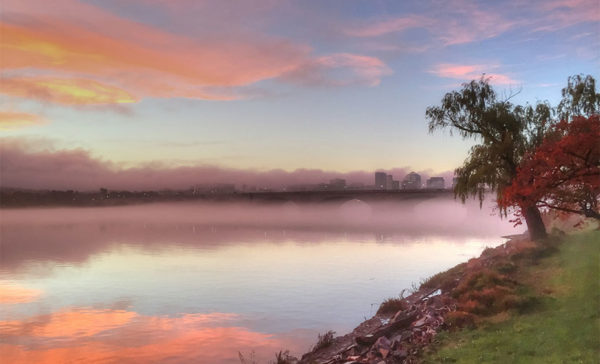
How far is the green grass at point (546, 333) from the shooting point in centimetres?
1814

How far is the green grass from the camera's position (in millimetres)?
18141

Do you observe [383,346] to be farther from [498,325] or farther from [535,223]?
[535,223]

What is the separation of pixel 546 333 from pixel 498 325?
2831 mm

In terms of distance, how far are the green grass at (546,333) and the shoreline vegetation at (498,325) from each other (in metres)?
0.03

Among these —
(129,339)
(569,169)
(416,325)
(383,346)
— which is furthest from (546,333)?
(129,339)

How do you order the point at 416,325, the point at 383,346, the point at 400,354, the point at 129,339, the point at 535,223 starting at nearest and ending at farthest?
the point at 400,354 < the point at 383,346 < the point at 416,325 < the point at 129,339 < the point at 535,223

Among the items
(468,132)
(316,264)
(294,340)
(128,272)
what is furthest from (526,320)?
(128,272)

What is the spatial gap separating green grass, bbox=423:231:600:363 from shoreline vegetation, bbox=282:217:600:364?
3 cm

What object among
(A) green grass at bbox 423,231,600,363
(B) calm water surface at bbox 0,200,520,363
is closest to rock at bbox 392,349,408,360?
(A) green grass at bbox 423,231,600,363

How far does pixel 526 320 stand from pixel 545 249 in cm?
1917

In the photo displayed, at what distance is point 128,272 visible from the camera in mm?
64938

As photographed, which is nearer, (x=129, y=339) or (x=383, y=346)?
(x=383, y=346)

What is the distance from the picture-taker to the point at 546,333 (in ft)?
65.7

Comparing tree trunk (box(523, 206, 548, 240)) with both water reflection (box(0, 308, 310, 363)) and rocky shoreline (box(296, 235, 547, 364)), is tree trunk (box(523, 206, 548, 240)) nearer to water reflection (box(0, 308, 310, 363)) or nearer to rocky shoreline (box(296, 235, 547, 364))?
rocky shoreline (box(296, 235, 547, 364))
